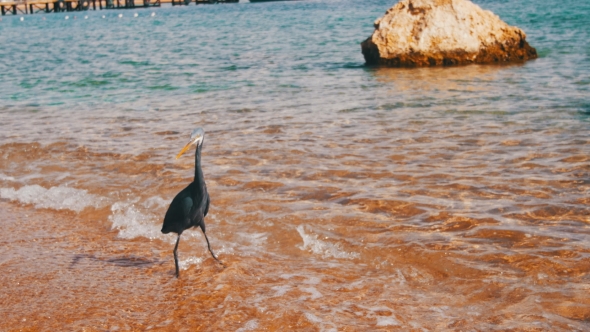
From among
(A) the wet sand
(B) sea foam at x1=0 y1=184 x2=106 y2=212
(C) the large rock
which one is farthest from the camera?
(C) the large rock

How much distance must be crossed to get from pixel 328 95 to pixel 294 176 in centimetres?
578

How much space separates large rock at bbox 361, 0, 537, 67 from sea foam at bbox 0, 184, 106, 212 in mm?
10849

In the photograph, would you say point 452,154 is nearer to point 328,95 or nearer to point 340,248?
point 340,248

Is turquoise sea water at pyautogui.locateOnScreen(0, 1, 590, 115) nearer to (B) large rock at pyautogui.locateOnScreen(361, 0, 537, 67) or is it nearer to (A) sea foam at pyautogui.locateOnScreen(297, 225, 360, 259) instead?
(B) large rock at pyautogui.locateOnScreen(361, 0, 537, 67)

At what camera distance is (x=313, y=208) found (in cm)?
620

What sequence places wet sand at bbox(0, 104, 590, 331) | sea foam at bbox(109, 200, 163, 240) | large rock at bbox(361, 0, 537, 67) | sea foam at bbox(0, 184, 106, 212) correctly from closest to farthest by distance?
wet sand at bbox(0, 104, 590, 331) < sea foam at bbox(109, 200, 163, 240) < sea foam at bbox(0, 184, 106, 212) < large rock at bbox(361, 0, 537, 67)

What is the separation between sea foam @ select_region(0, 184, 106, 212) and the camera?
6.68m

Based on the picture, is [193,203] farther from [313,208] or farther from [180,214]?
[313,208]

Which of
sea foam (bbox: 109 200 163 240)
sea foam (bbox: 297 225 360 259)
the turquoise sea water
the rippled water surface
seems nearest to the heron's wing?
the rippled water surface

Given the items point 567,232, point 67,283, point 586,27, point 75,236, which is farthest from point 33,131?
point 586,27

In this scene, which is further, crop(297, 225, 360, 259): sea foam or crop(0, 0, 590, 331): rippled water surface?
crop(297, 225, 360, 259): sea foam

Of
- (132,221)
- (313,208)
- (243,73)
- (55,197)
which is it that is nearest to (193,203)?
(132,221)

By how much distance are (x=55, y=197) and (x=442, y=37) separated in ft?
37.7

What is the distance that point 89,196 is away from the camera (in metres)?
6.90
